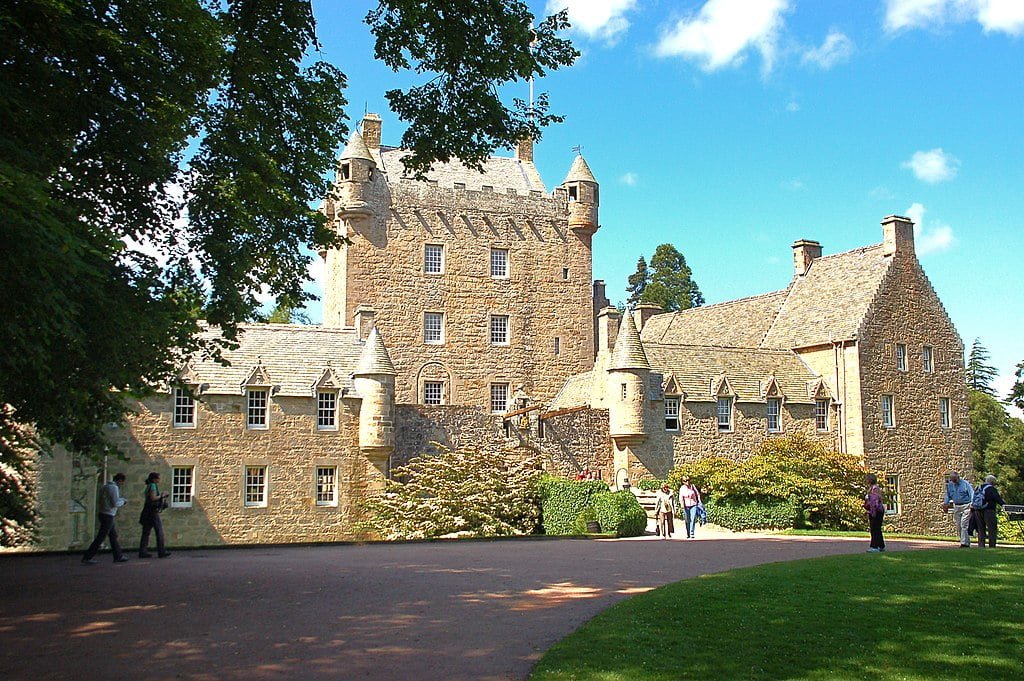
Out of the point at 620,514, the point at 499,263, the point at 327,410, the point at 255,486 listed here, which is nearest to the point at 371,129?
the point at 499,263

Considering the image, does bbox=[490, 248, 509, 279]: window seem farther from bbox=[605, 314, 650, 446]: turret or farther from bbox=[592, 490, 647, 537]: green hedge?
bbox=[592, 490, 647, 537]: green hedge

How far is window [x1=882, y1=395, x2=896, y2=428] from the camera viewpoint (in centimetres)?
4025

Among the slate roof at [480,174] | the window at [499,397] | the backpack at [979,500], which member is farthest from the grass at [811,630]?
the slate roof at [480,174]

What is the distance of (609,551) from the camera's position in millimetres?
20781

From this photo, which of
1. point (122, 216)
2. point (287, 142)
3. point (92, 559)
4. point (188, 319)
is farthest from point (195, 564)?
point (287, 142)

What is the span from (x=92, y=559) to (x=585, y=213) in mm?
31987

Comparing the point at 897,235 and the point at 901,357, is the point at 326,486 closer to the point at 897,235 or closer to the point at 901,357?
the point at 901,357

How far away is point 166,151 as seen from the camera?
13820 millimetres

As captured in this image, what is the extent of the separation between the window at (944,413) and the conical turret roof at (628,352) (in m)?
15.0

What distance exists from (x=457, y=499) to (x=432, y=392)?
11411mm

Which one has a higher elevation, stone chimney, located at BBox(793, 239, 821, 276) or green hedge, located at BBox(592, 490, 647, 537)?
stone chimney, located at BBox(793, 239, 821, 276)

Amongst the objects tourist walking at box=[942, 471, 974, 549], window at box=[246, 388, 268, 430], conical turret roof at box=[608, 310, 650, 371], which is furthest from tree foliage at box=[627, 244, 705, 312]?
tourist walking at box=[942, 471, 974, 549]

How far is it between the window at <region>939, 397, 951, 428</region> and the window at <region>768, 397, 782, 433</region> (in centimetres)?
867

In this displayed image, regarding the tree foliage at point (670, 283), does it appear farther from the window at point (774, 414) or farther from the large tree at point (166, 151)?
the large tree at point (166, 151)
